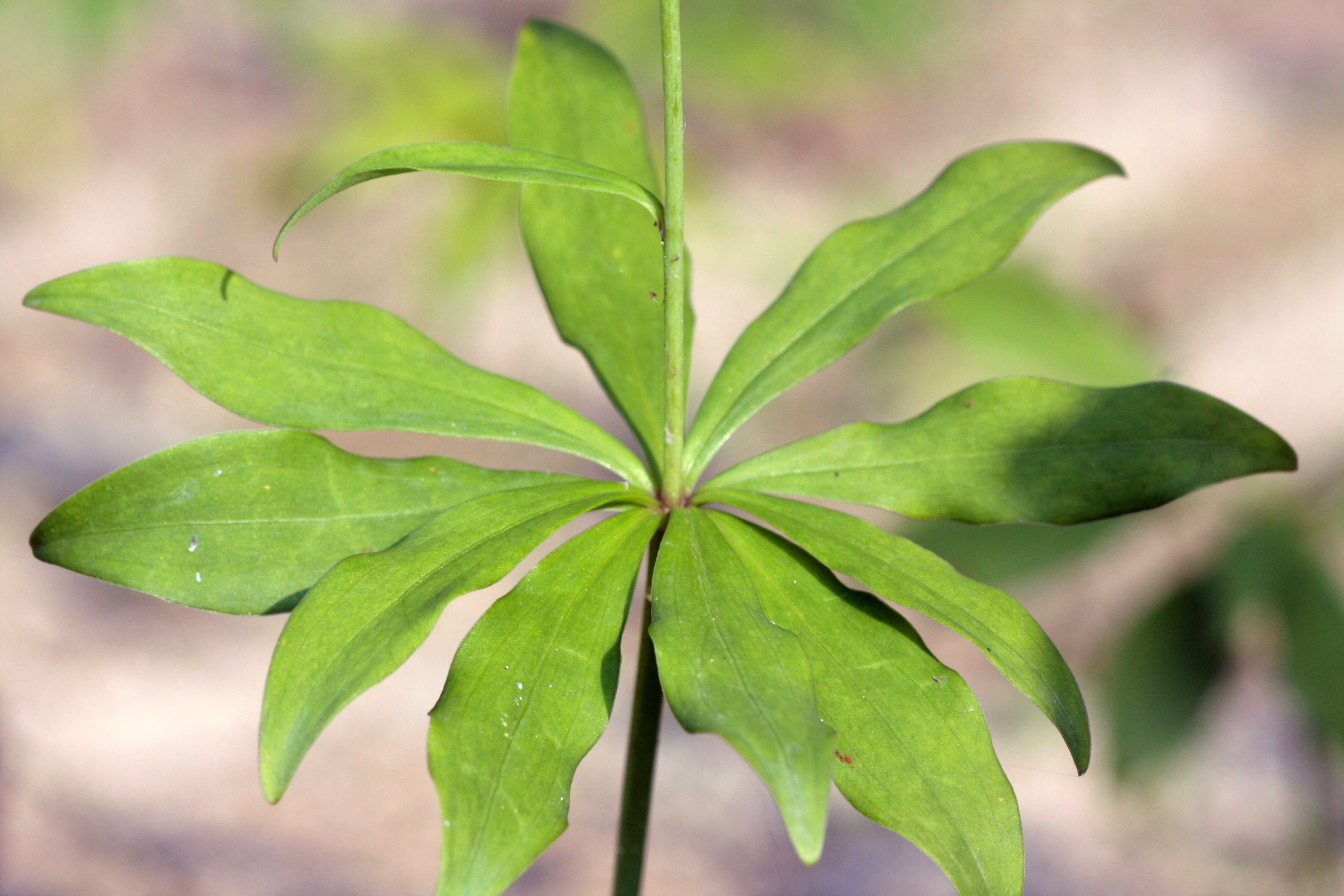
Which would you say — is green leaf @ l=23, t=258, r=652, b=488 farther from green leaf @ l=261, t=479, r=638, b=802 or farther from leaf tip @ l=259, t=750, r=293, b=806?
leaf tip @ l=259, t=750, r=293, b=806

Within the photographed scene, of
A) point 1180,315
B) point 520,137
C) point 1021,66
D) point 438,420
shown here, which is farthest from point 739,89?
point 438,420

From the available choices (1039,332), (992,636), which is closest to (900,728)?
(992,636)

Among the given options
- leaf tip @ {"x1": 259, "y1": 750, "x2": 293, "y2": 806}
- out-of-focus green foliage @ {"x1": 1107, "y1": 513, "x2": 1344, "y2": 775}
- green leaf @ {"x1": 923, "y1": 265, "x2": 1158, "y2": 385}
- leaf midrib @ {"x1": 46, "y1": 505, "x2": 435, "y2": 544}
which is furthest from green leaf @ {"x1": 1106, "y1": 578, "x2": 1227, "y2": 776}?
leaf tip @ {"x1": 259, "y1": 750, "x2": 293, "y2": 806}

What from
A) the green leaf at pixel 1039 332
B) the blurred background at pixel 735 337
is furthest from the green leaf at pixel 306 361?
the green leaf at pixel 1039 332

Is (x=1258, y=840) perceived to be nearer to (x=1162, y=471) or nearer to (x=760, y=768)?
(x=1162, y=471)

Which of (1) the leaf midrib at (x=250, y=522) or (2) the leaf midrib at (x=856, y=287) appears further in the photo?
(2) the leaf midrib at (x=856, y=287)

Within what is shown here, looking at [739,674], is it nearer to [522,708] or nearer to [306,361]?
[522,708]

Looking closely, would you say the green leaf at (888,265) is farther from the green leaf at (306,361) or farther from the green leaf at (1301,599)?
the green leaf at (1301,599)
